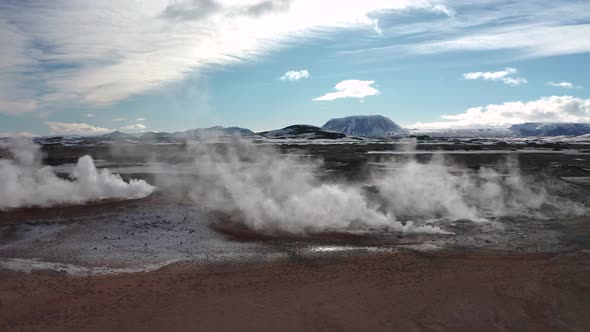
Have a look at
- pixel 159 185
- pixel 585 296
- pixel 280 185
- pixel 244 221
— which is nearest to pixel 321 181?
pixel 280 185

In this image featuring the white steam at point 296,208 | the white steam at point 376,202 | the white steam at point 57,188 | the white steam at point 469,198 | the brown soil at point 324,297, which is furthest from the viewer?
the white steam at point 57,188

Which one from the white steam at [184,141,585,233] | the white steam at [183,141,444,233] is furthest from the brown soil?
the white steam at [184,141,585,233]

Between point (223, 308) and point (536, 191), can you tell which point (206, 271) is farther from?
point (536, 191)

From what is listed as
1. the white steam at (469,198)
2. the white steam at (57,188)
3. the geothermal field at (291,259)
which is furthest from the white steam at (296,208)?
the white steam at (57,188)

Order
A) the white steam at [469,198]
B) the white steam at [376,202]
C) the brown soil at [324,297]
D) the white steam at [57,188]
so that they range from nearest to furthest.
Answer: the brown soil at [324,297]
the white steam at [376,202]
the white steam at [469,198]
the white steam at [57,188]

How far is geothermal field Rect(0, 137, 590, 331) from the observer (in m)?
9.79

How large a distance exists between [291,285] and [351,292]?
1633mm

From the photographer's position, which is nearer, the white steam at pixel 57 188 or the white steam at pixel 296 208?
the white steam at pixel 296 208

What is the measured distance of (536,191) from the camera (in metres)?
24.1

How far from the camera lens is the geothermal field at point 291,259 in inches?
385

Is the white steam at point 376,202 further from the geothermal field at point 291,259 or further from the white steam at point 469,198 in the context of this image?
the geothermal field at point 291,259

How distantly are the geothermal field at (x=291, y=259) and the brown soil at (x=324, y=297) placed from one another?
0.05 m

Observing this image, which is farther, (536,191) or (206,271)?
(536,191)

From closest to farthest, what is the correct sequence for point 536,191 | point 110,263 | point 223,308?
point 223,308 < point 110,263 < point 536,191
